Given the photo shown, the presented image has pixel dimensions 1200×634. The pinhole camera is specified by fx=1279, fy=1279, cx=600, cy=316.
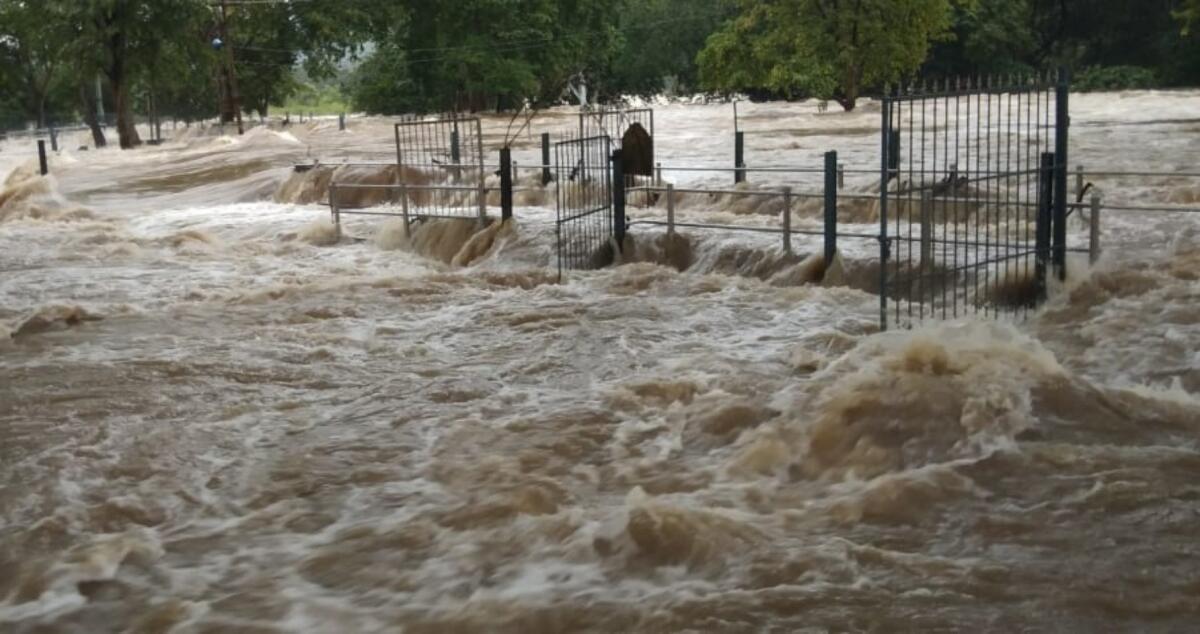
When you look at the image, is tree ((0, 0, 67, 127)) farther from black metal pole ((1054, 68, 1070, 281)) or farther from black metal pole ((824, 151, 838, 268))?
black metal pole ((1054, 68, 1070, 281))

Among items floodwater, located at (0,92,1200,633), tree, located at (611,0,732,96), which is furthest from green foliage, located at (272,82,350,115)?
floodwater, located at (0,92,1200,633)

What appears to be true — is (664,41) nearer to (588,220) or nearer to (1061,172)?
(588,220)

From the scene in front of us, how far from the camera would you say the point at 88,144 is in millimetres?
55875

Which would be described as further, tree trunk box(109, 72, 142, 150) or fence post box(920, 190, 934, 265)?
tree trunk box(109, 72, 142, 150)

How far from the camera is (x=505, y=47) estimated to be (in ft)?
190

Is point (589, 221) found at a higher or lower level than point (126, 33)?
lower

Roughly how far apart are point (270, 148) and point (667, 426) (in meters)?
33.8

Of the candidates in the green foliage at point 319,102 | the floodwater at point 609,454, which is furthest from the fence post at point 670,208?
the green foliage at point 319,102

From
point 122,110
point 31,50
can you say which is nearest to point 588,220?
point 122,110

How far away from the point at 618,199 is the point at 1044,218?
5.56m

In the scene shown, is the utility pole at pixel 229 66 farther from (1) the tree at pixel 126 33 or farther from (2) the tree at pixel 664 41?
(2) the tree at pixel 664 41

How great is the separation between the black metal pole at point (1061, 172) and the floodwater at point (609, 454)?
0.29 metres

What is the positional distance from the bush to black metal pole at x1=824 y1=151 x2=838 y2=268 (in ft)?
141

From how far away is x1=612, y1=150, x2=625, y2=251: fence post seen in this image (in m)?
15.0
